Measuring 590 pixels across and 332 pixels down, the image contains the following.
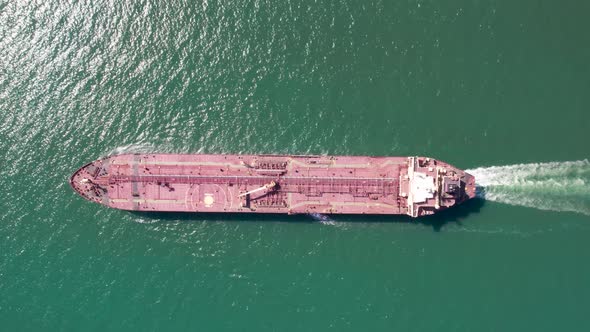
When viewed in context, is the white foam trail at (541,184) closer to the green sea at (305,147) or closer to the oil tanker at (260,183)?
the green sea at (305,147)

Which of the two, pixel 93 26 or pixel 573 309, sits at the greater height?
pixel 93 26

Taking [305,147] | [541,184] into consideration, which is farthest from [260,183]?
[541,184]

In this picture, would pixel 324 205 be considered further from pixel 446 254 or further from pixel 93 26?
pixel 93 26

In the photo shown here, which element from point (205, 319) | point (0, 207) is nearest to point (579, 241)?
point (205, 319)

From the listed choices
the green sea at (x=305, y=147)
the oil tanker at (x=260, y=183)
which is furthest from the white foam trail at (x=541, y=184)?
the oil tanker at (x=260, y=183)

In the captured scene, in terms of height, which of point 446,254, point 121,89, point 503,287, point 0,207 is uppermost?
point 121,89
